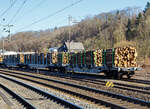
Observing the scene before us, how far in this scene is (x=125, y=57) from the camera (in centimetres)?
1917

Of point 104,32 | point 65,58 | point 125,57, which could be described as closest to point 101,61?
point 125,57

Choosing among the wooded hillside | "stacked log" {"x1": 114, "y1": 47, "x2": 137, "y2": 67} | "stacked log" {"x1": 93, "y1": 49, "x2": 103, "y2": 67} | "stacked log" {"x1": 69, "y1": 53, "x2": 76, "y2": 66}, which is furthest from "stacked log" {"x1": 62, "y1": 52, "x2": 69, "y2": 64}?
the wooded hillside

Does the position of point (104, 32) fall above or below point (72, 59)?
above

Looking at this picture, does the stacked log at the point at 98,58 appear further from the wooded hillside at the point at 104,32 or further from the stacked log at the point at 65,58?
the wooded hillside at the point at 104,32

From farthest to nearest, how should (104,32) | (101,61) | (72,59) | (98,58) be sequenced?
(104,32), (72,59), (98,58), (101,61)

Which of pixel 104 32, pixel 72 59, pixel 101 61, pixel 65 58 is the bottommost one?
pixel 101 61

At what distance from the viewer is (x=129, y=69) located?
1848 centimetres

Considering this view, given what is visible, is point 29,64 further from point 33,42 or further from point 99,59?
point 33,42

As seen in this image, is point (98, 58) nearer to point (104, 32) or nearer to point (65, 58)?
point (65, 58)

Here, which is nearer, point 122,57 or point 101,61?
point 122,57

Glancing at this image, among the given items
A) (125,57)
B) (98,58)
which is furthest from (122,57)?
(98,58)

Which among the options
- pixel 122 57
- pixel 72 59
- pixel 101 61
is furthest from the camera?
pixel 72 59

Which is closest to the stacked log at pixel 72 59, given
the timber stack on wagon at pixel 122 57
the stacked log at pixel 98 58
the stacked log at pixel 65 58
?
the stacked log at pixel 65 58

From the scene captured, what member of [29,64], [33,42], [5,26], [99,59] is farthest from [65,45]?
[33,42]
